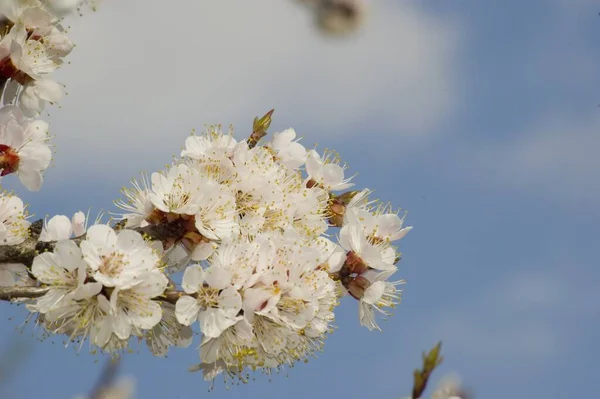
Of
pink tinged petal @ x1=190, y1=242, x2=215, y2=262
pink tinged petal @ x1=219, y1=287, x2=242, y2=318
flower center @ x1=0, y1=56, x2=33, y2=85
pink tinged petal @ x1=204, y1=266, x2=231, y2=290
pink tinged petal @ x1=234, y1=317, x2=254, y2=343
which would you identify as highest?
flower center @ x1=0, y1=56, x2=33, y2=85

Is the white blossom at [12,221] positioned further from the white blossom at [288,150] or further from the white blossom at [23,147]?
the white blossom at [288,150]

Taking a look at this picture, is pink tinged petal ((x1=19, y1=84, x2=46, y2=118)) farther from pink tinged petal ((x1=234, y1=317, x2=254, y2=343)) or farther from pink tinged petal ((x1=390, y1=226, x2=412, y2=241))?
pink tinged petal ((x1=390, y1=226, x2=412, y2=241))

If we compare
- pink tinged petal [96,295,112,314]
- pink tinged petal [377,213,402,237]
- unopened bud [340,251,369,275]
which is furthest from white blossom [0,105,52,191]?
pink tinged petal [377,213,402,237]

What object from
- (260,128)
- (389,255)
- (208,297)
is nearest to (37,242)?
(208,297)

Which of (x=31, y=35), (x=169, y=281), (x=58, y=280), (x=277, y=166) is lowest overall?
(x=58, y=280)

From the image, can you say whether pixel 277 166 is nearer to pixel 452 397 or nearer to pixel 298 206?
pixel 298 206

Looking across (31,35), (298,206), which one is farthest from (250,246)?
(31,35)
